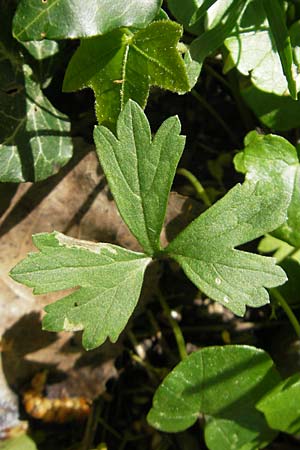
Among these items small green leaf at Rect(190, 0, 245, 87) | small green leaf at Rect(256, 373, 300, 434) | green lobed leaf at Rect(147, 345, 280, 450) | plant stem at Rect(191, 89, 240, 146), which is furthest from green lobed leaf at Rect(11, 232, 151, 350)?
plant stem at Rect(191, 89, 240, 146)

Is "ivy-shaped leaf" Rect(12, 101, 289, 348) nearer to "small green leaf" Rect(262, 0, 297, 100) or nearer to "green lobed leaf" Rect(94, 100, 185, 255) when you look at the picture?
"green lobed leaf" Rect(94, 100, 185, 255)

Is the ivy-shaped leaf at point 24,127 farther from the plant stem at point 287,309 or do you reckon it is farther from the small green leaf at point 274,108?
the plant stem at point 287,309

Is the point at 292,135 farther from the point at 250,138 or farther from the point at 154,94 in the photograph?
the point at 154,94

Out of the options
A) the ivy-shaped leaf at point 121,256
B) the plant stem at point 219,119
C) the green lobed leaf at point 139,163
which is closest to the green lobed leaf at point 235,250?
the ivy-shaped leaf at point 121,256

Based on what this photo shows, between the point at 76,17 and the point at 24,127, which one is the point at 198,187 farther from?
the point at 76,17

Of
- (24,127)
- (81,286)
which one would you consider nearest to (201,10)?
(24,127)

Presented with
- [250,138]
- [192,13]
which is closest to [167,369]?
[250,138]
